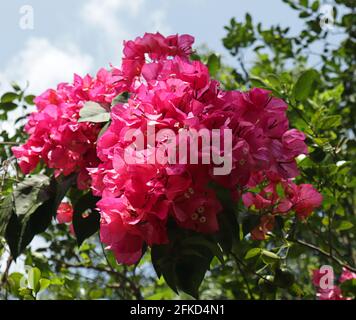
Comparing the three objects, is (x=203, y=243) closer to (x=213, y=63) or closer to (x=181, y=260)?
(x=181, y=260)

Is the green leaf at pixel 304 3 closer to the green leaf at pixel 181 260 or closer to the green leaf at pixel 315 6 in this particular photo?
the green leaf at pixel 315 6

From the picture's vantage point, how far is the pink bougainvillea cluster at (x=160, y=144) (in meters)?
0.74

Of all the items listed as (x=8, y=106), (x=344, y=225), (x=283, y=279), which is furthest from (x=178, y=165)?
(x=8, y=106)

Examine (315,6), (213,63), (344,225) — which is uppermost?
(315,6)

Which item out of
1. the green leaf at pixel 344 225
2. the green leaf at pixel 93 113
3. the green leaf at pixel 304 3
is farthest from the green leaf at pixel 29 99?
the green leaf at pixel 304 3

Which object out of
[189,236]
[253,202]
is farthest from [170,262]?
[253,202]

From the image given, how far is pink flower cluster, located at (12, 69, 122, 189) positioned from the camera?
1067 millimetres

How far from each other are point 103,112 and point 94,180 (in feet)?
0.75

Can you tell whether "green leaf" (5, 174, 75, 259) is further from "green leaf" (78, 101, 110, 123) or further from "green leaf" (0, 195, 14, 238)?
"green leaf" (78, 101, 110, 123)

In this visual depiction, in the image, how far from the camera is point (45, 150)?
1.09 meters

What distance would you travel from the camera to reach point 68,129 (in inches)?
42.0

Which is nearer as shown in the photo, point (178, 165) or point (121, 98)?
point (178, 165)

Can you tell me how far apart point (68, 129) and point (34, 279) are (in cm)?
35

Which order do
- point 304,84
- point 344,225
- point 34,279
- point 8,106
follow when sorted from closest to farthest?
point 34,279 < point 304,84 < point 344,225 < point 8,106
